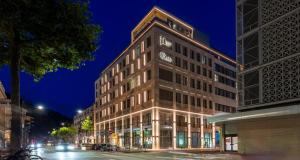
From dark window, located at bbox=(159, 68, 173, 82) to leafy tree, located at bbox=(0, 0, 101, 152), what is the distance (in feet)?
182

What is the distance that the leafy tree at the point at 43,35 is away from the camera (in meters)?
13.1

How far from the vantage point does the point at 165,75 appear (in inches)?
2881

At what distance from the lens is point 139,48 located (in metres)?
78.6

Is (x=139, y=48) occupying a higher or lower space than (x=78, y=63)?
higher

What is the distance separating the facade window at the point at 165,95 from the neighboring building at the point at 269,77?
28.9 m

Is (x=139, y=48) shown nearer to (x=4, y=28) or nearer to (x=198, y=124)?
(x=198, y=124)

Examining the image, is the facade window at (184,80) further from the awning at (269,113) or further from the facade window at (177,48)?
the awning at (269,113)

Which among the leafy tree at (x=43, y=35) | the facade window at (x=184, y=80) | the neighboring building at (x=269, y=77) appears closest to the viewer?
the leafy tree at (x=43, y=35)

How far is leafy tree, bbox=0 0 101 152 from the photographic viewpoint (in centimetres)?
1306

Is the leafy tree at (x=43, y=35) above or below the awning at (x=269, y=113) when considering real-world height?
above

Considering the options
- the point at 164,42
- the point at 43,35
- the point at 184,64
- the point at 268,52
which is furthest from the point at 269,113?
the point at 184,64

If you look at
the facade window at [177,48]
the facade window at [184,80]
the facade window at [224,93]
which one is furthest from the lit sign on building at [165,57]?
the facade window at [224,93]

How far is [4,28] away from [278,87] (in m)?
27.6

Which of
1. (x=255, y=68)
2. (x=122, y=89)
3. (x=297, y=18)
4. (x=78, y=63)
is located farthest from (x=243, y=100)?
(x=122, y=89)
